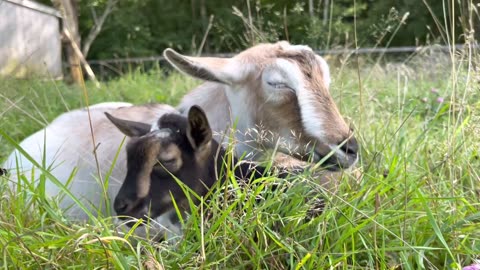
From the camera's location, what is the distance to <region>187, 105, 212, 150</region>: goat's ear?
252cm

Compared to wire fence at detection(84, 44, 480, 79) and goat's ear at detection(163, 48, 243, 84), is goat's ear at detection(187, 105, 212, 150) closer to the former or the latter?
goat's ear at detection(163, 48, 243, 84)

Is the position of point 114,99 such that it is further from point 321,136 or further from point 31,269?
point 31,269

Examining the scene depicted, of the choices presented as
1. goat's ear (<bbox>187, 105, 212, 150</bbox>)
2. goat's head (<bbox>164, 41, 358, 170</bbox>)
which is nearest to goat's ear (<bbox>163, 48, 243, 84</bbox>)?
goat's head (<bbox>164, 41, 358, 170</bbox>)

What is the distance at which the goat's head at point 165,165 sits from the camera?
8.00 feet

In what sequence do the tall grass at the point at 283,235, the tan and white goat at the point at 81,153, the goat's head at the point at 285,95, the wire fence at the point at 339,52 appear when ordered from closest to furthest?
the tall grass at the point at 283,235, the goat's head at the point at 285,95, the tan and white goat at the point at 81,153, the wire fence at the point at 339,52

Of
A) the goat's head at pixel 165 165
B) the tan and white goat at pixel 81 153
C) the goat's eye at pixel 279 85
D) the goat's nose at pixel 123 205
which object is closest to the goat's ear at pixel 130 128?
the goat's head at pixel 165 165

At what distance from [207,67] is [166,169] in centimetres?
103

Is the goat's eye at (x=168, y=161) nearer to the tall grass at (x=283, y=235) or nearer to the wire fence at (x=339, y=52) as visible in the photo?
the tall grass at (x=283, y=235)

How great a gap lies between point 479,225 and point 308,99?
4.02ft

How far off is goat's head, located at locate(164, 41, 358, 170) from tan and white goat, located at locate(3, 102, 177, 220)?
0.41 m

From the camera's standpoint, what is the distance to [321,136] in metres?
2.88

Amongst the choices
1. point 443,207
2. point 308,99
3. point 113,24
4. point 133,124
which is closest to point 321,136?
point 308,99

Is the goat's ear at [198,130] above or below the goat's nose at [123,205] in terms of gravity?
above

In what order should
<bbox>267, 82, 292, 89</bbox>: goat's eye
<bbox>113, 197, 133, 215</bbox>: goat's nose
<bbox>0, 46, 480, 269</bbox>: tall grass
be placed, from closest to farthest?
<bbox>0, 46, 480, 269</bbox>: tall grass
<bbox>113, 197, 133, 215</bbox>: goat's nose
<bbox>267, 82, 292, 89</bbox>: goat's eye
